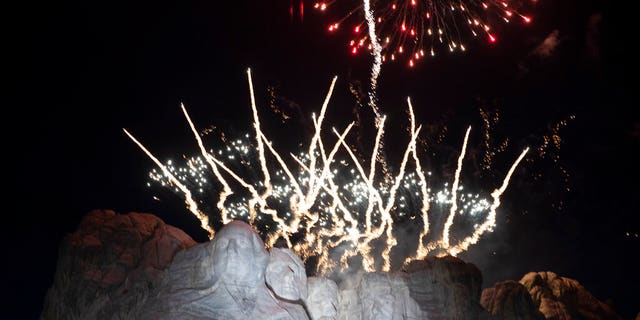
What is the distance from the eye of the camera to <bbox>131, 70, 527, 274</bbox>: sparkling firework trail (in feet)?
66.6

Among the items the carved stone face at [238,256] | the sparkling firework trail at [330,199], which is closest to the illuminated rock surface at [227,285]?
the carved stone face at [238,256]

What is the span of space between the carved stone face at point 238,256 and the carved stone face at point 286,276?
0.47 metres

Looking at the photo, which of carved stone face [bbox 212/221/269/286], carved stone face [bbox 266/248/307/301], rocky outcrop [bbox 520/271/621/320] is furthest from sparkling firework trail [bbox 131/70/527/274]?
carved stone face [bbox 212/221/269/286]

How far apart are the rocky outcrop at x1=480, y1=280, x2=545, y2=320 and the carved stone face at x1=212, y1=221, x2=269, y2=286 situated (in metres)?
7.47

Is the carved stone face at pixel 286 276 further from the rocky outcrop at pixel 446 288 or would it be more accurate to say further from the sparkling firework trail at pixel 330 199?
the sparkling firework trail at pixel 330 199

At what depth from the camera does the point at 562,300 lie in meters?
17.7

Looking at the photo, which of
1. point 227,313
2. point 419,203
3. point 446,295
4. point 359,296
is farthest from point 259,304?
point 419,203

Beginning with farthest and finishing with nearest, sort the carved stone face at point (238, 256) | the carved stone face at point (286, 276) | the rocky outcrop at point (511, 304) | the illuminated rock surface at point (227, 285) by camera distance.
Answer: the rocky outcrop at point (511, 304) → the carved stone face at point (286, 276) → the carved stone face at point (238, 256) → the illuminated rock surface at point (227, 285)

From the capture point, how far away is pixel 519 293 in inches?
611

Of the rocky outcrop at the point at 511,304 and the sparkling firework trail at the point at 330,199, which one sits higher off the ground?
the sparkling firework trail at the point at 330,199

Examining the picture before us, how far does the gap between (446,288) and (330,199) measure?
8970 millimetres

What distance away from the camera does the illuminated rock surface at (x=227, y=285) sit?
11.6 metres

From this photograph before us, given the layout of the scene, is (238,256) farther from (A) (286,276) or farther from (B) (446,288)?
(B) (446,288)

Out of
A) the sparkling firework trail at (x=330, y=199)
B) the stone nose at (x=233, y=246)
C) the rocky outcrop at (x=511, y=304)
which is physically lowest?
the rocky outcrop at (x=511, y=304)
